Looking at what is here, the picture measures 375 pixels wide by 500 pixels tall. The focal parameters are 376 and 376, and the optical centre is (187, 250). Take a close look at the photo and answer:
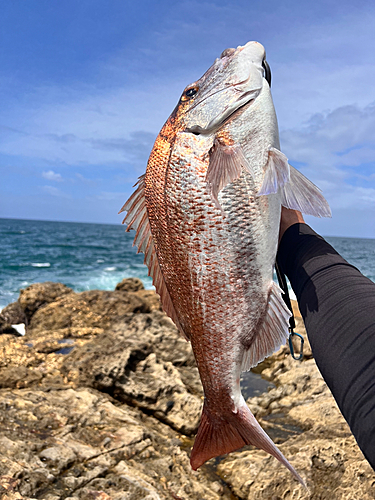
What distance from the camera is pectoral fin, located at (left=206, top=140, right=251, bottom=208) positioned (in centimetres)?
158

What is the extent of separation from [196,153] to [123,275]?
75.0ft

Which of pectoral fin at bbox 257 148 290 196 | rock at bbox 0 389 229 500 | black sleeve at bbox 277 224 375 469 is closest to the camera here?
black sleeve at bbox 277 224 375 469

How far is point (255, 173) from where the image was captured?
5.41 feet

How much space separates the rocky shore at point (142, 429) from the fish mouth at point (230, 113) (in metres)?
2.44

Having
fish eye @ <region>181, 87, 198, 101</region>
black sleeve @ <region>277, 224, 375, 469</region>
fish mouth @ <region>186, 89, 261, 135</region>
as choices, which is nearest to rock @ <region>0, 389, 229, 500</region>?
black sleeve @ <region>277, 224, 375, 469</region>

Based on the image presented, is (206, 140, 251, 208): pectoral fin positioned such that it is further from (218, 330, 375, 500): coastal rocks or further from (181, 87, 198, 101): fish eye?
(218, 330, 375, 500): coastal rocks

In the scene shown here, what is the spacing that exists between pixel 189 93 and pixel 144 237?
30.6 inches

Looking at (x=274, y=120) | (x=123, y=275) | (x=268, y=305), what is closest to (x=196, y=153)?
(x=274, y=120)

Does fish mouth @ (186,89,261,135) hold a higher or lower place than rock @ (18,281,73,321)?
higher

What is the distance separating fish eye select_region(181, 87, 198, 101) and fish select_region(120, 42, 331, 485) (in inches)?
2.3

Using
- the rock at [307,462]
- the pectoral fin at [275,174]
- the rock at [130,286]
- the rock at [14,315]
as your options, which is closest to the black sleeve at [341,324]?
the pectoral fin at [275,174]

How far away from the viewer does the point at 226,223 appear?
1.62 metres

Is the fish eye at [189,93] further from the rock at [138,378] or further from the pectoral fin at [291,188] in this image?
the rock at [138,378]

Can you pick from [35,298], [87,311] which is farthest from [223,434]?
[35,298]
